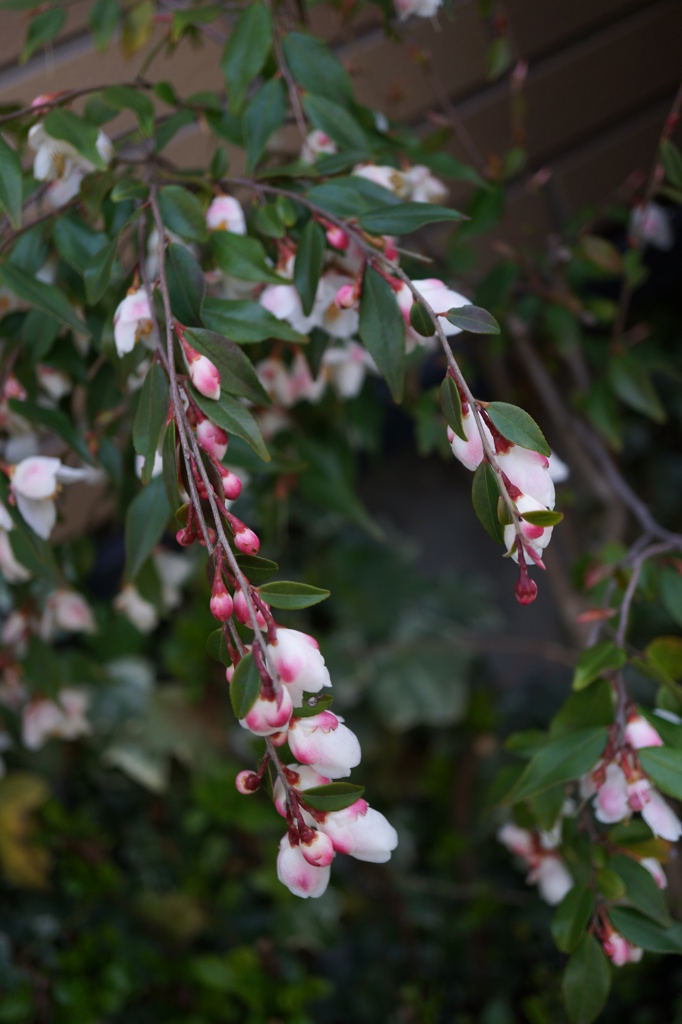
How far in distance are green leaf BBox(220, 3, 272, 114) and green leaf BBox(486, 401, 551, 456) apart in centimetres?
43

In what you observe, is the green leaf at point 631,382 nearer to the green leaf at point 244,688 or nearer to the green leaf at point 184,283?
the green leaf at point 184,283

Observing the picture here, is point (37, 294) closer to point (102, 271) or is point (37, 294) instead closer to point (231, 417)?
point (102, 271)

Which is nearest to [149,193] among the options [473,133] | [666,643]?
[666,643]

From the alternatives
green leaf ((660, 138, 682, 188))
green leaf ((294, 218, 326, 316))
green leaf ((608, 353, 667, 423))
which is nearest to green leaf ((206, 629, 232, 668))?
green leaf ((294, 218, 326, 316))

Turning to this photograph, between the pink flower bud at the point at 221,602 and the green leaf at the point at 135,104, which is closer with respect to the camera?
the pink flower bud at the point at 221,602

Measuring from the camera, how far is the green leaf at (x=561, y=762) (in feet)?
2.16

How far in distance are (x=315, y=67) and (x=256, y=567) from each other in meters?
0.52

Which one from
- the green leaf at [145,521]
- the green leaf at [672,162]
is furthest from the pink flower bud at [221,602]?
the green leaf at [672,162]

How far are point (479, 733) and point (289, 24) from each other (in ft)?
4.84

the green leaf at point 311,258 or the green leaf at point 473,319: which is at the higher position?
the green leaf at point 311,258

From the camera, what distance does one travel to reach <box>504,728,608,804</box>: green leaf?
66 cm

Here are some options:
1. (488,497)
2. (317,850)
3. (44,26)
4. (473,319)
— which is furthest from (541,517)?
(44,26)

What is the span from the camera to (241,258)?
0.65 meters

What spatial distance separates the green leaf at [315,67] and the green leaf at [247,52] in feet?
0.10
